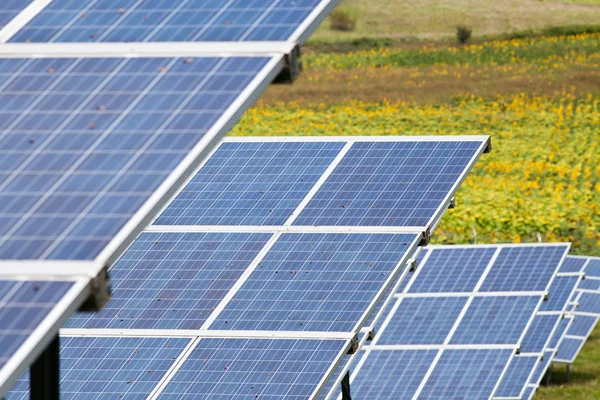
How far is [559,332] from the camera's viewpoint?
66.9 ft

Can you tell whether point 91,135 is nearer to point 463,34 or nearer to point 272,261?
point 272,261

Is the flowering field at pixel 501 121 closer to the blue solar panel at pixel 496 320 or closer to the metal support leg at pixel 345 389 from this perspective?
the blue solar panel at pixel 496 320

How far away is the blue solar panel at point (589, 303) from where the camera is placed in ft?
72.3

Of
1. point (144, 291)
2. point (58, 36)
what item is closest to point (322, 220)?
point (144, 291)

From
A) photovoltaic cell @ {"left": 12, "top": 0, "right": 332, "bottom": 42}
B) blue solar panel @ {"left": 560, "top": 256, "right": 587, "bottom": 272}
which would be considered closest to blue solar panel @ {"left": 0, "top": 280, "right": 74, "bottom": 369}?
photovoltaic cell @ {"left": 12, "top": 0, "right": 332, "bottom": 42}

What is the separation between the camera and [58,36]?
634 centimetres

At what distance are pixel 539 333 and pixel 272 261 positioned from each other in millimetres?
9720

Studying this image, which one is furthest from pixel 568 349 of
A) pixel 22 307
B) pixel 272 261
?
pixel 22 307

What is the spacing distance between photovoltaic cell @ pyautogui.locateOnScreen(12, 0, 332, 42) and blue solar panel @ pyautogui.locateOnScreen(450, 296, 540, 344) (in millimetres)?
10316

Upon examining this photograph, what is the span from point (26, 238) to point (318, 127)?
38.9 metres

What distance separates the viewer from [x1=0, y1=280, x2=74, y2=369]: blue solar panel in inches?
172

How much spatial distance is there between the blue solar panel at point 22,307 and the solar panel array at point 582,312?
16.6 meters

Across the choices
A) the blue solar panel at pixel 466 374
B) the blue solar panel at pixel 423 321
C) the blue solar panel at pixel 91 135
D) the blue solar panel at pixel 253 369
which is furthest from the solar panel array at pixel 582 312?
the blue solar panel at pixel 91 135

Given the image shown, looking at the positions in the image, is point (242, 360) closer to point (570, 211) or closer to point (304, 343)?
point (304, 343)
